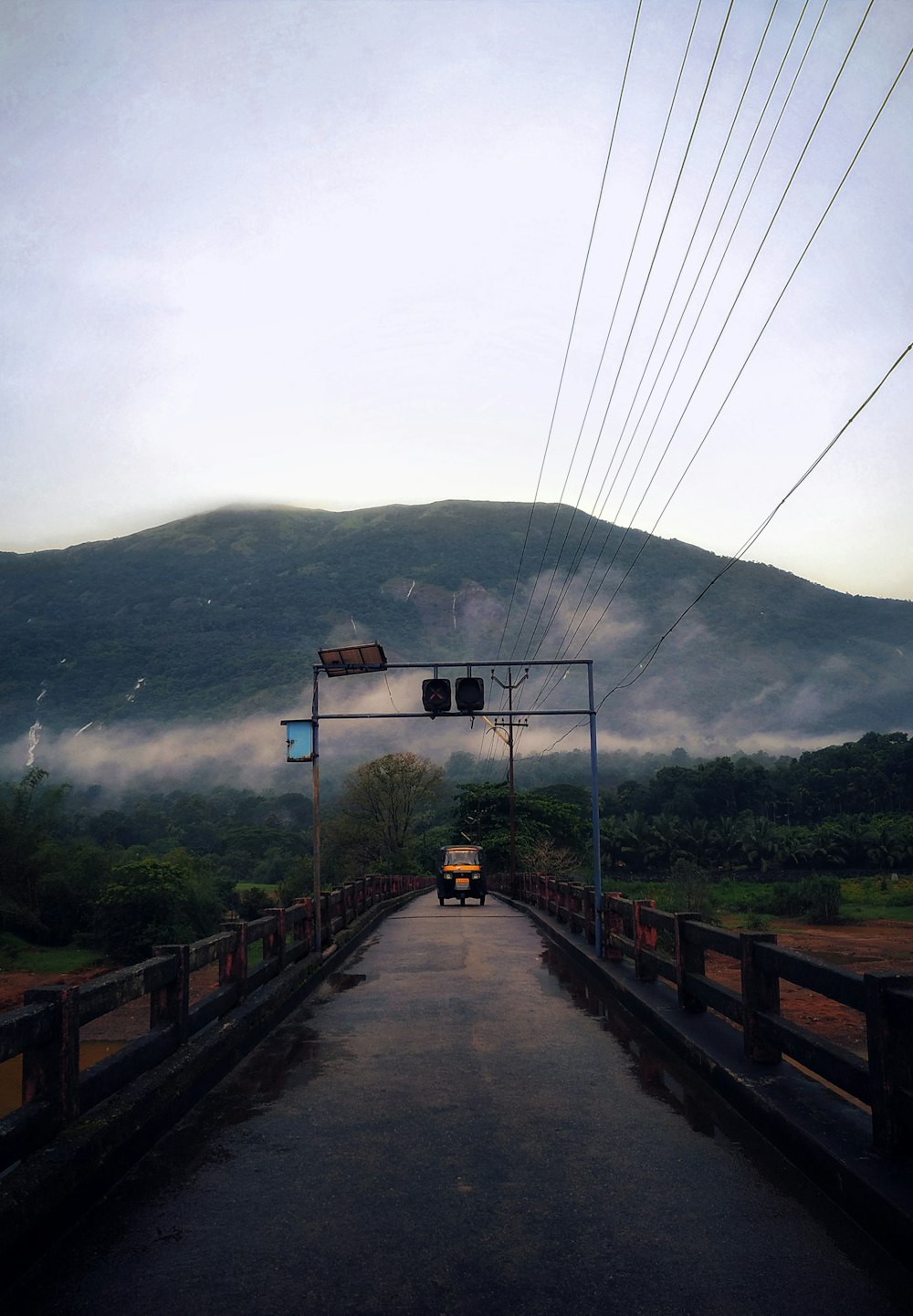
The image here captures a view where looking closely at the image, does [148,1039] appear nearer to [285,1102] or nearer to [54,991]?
[285,1102]

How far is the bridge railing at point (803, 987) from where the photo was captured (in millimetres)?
4863

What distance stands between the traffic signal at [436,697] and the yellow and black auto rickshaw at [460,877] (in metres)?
25.6

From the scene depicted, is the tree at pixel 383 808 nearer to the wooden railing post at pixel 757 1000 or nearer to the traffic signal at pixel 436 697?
the traffic signal at pixel 436 697

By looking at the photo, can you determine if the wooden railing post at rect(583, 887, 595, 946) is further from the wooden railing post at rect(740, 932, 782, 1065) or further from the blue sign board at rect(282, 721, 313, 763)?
the wooden railing post at rect(740, 932, 782, 1065)

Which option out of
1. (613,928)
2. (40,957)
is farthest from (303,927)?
(40,957)

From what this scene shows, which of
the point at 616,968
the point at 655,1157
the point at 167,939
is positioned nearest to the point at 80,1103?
the point at 655,1157

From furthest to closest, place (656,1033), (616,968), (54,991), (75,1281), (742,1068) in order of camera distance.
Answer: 1. (616,968)
2. (656,1033)
3. (742,1068)
4. (54,991)
5. (75,1281)

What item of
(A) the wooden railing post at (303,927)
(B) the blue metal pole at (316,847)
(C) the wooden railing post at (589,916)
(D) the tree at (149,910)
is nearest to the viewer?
(A) the wooden railing post at (303,927)

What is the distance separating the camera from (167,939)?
173 feet

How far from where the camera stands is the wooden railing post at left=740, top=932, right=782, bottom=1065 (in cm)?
696

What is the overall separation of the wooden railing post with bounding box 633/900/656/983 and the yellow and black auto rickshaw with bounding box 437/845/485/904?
104 feet

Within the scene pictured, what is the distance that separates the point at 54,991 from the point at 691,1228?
347 cm

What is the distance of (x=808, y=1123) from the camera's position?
18.7 feet

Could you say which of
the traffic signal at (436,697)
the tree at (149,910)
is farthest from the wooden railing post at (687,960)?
the tree at (149,910)
